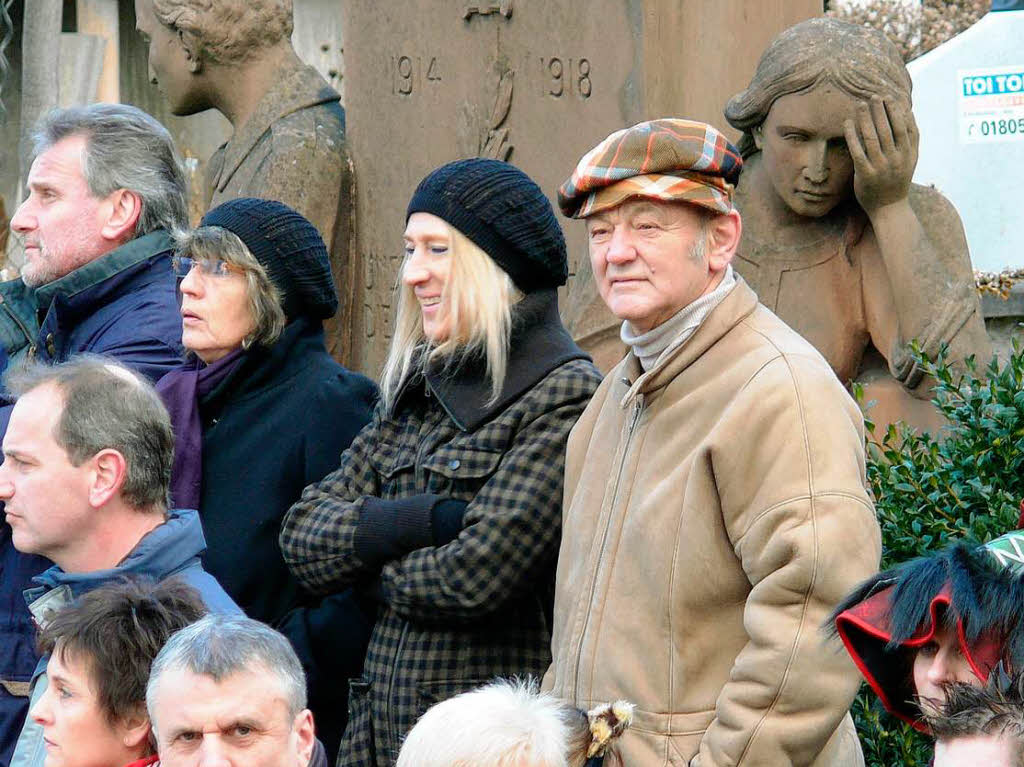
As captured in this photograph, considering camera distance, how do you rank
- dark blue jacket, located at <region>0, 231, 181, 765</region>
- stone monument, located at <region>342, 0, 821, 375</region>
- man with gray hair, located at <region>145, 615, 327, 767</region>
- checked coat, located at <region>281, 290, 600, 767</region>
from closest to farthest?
man with gray hair, located at <region>145, 615, 327, 767</region> < checked coat, located at <region>281, 290, 600, 767</region> < dark blue jacket, located at <region>0, 231, 181, 765</region> < stone monument, located at <region>342, 0, 821, 375</region>

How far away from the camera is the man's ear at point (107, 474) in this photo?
351 centimetres

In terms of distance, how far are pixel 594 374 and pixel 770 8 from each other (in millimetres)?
2236

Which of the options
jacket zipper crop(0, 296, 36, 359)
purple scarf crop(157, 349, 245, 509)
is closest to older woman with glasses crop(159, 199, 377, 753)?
purple scarf crop(157, 349, 245, 509)

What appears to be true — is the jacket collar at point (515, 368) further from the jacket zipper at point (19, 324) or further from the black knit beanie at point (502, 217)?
the jacket zipper at point (19, 324)

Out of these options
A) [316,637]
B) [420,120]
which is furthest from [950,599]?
[420,120]

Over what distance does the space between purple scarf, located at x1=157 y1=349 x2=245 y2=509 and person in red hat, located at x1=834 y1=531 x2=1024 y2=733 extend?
187cm

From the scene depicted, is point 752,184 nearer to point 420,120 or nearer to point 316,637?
point 420,120

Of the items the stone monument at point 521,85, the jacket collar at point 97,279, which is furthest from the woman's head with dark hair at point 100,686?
the stone monument at point 521,85

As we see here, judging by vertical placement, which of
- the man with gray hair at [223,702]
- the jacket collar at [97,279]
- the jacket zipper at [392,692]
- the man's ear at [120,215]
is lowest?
the jacket zipper at [392,692]

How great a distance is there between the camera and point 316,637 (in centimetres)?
383

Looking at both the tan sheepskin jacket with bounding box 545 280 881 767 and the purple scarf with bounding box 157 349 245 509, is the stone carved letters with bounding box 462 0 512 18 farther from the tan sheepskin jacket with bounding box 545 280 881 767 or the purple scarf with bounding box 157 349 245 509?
the tan sheepskin jacket with bounding box 545 280 881 767

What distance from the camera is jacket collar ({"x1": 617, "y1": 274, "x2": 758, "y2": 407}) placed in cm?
318

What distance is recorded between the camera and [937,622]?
243 centimetres

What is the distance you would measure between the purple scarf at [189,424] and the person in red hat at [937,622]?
6.15 feet
